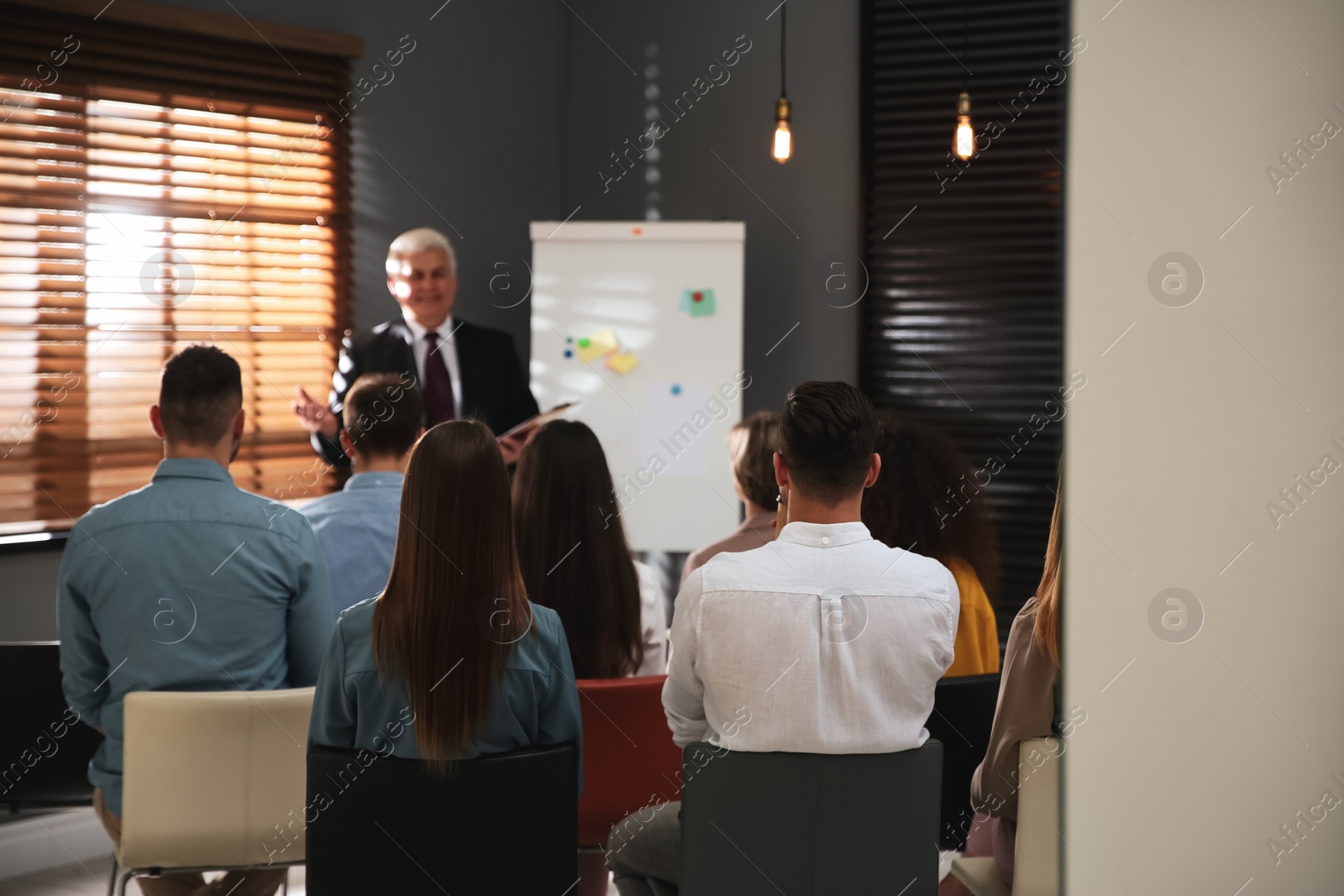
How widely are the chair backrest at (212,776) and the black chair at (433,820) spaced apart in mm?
307

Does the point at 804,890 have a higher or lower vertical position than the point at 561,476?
lower

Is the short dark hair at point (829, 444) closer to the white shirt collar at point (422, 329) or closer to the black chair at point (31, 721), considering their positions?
the black chair at point (31, 721)

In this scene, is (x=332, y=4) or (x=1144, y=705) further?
(x=332, y=4)

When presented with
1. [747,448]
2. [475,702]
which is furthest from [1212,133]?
[747,448]

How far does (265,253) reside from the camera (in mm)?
3941

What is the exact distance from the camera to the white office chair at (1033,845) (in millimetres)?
Result: 564

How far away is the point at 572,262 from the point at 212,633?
2694 mm

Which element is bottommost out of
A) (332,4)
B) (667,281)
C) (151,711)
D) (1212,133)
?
(151,711)

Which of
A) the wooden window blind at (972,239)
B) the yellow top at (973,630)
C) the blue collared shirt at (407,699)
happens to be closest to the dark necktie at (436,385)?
the wooden window blind at (972,239)

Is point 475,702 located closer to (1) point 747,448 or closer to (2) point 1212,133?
(1) point 747,448

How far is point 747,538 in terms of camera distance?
223 cm

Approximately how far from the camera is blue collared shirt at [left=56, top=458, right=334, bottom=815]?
70.3 inches

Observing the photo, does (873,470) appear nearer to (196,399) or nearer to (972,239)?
(196,399)

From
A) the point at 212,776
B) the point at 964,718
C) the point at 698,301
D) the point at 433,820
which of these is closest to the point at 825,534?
the point at 964,718
